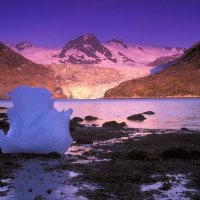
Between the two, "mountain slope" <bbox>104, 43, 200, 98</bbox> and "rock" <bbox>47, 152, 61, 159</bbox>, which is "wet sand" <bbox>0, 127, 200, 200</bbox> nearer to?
"rock" <bbox>47, 152, 61, 159</bbox>

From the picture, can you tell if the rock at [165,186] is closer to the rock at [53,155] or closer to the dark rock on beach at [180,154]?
the dark rock on beach at [180,154]

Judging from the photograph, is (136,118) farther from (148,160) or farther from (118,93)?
(118,93)

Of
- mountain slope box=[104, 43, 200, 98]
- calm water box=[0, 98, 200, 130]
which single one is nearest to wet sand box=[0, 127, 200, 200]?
calm water box=[0, 98, 200, 130]

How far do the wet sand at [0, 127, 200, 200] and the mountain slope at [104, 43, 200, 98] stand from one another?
559 ft

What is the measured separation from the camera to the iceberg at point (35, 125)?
1369 cm

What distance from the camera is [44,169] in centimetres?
1111

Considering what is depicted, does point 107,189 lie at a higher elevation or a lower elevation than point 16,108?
lower

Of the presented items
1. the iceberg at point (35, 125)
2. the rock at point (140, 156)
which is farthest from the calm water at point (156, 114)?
the rock at point (140, 156)

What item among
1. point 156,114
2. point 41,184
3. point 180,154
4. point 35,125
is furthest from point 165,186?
point 156,114

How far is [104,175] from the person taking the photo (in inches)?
405

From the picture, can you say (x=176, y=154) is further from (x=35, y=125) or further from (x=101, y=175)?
(x=35, y=125)

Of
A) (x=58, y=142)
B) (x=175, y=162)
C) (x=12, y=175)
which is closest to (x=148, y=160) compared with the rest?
(x=175, y=162)

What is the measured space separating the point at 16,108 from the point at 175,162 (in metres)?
5.73

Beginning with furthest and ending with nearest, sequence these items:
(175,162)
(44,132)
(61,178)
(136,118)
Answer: (136,118)
(44,132)
(175,162)
(61,178)
